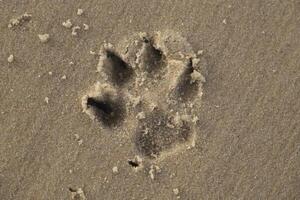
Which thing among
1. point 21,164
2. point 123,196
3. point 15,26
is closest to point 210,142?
point 123,196

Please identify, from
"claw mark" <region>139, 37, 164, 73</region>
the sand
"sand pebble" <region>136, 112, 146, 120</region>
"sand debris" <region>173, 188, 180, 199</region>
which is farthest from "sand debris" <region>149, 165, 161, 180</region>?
"claw mark" <region>139, 37, 164, 73</region>

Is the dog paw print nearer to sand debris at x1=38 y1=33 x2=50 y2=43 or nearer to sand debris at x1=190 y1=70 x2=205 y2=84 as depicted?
sand debris at x1=190 y1=70 x2=205 y2=84

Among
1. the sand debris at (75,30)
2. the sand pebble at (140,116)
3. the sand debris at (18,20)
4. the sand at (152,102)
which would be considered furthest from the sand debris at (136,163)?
the sand debris at (18,20)

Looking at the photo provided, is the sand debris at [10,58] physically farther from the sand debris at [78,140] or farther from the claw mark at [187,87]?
the claw mark at [187,87]

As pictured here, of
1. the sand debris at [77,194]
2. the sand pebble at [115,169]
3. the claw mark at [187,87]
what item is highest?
the claw mark at [187,87]

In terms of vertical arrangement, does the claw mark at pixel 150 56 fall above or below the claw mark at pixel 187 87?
above

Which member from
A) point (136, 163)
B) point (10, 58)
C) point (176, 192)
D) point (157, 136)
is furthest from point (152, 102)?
point (10, 58)

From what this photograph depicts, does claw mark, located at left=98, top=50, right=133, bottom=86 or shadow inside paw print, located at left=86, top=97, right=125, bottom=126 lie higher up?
claw mark, located at left=98, top=50, right=133, bottom=86
